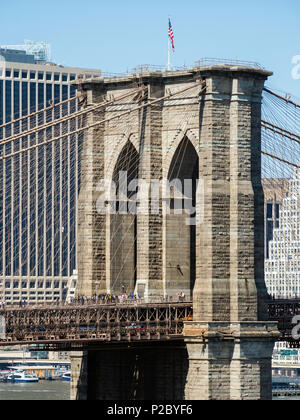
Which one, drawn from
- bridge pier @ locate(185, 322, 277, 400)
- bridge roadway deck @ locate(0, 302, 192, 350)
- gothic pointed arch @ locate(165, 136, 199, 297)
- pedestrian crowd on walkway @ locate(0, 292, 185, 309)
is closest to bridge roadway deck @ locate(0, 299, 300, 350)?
bridge roadway deck @ locate(0, 302, 192, 350)

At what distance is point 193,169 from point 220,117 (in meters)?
8.09

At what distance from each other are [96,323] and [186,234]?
38.0ft

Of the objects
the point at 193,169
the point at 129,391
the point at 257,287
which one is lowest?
the point at 129,391

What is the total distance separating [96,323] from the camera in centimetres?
10894

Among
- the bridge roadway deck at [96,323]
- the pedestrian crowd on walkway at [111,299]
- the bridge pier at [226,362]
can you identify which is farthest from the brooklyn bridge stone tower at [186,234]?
the bridge roadway deck at [96,323]

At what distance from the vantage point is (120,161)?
119m

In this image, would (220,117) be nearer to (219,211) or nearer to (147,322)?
(219,211)

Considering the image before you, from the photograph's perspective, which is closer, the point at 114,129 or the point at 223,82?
the point at 223,82

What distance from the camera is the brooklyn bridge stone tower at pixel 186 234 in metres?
109

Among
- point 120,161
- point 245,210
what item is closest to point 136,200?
point 120,161

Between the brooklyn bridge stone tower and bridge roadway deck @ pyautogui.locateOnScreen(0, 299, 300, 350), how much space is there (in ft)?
5.86

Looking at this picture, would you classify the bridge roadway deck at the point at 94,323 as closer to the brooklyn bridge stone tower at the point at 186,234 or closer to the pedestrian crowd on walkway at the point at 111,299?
the brooklyn bridge stone tower at the point at 186,234

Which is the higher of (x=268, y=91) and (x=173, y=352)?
(x=268, y=91)

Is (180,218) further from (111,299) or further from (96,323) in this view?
(96,323)
